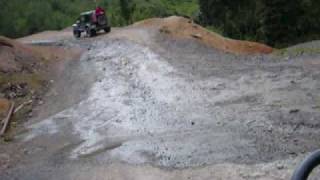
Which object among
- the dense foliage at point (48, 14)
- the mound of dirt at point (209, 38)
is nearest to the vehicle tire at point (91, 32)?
the mound of dirt at point (209, 38)

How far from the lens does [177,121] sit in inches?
489

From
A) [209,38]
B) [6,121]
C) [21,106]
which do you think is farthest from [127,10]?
[6,121]

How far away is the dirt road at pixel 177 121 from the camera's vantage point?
956 centimetres

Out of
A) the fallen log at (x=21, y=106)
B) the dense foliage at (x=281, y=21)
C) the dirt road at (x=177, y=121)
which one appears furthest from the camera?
the dense foliage at (x=281, y=21)

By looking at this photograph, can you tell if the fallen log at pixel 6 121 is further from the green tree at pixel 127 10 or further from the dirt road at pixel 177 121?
the green tree at pixel 127 10

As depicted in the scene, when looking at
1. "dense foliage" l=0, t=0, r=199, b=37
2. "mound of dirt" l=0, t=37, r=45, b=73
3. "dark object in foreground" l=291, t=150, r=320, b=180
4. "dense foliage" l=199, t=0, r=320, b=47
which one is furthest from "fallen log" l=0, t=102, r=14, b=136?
"dense foliage" l=0, t=0, r=199, b=37

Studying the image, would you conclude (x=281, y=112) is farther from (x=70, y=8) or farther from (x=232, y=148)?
(x=70, y=8)

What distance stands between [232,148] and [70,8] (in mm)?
54360

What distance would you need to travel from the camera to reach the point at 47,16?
2140 inches

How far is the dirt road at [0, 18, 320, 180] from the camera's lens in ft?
31.4

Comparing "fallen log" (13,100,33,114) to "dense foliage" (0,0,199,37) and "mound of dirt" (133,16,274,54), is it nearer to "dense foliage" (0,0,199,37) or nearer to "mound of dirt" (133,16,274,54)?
"mound of dirt" (133,16,274,54)

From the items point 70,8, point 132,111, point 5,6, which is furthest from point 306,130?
point 70,8

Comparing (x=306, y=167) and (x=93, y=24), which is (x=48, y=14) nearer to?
(x=93, y=24)

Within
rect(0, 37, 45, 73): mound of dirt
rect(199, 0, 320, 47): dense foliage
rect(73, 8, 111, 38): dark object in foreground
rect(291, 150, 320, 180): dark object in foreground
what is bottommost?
rect(199, 0, 320, 47): dense foliage
